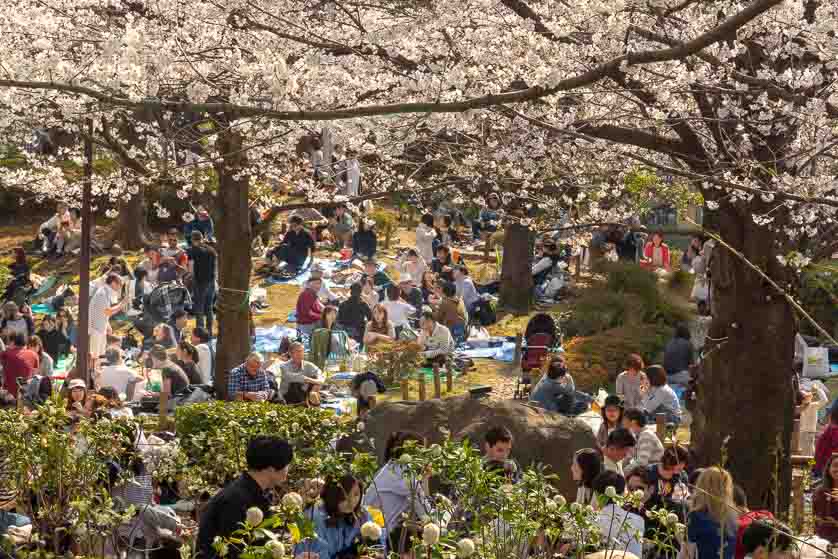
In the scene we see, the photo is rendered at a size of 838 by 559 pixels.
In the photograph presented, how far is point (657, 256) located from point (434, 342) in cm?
762

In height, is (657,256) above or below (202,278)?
above

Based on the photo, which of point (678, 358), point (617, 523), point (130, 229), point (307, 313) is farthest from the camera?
point (130, 229)

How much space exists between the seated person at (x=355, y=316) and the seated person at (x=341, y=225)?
670 cm

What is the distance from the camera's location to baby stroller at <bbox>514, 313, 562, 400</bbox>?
48.1 feet

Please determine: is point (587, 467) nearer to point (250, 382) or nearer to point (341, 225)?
point (250, 382)

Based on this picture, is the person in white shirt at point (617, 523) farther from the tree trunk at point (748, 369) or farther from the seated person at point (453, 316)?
the seated person at point (453, 316)

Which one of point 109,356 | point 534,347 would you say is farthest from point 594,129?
point 109,356

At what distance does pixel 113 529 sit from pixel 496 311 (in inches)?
602

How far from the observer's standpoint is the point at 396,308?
17.6 meters

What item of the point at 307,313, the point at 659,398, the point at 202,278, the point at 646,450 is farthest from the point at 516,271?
the point at 646,450

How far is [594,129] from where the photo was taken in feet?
27.5

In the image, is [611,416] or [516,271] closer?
[611,416]

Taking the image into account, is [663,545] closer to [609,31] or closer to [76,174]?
[609,31]

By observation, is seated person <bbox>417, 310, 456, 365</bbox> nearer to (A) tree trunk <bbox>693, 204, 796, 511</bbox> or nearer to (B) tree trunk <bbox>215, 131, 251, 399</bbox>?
(B) tree trunk <bbox>215, 131, 251, 399</bbox>
